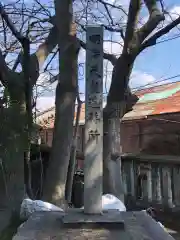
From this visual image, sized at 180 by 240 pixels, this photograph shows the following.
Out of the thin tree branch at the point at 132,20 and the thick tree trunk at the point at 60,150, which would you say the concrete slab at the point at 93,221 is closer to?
the thick tree trunk at the point at 60,150

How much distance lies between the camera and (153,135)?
11.4 meters

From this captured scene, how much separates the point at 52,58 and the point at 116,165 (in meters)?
3.24

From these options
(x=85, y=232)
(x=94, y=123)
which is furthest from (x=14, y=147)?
(x=85, y=232)

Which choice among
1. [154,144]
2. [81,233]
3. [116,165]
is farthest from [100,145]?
[154,144]

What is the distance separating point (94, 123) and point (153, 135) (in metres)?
6.57

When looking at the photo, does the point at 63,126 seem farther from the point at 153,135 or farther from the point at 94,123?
the point at 153,135

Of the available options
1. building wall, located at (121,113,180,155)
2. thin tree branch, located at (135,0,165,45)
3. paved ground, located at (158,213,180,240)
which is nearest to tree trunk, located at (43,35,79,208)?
thin tree branch, located at (135,0,165,45)

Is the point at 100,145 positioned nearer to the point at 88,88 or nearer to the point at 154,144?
the point at 88,88

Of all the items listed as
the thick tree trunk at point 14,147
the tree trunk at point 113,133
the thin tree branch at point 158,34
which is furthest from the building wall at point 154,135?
the thick tree trunk at point 14,147

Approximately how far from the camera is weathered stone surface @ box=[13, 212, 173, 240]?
4227 mm

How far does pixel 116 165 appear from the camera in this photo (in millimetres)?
7410

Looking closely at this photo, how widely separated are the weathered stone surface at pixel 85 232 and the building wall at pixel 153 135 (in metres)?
5.74

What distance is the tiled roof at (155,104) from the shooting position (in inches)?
419

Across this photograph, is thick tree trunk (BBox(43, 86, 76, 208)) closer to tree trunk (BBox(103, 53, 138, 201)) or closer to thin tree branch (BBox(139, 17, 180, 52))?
tree trunk (BBox(103, 53, 138, 201))
